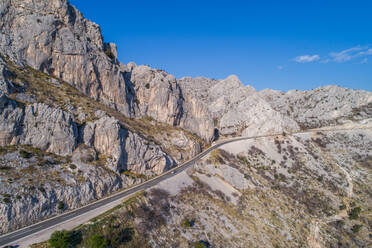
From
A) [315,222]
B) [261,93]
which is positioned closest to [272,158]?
[315,222]

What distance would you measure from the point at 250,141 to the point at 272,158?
12.3 meters

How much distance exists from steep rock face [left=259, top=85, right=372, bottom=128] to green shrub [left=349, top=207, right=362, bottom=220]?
206 ft

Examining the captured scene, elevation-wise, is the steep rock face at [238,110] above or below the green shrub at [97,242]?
above

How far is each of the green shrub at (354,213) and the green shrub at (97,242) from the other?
6371 cm

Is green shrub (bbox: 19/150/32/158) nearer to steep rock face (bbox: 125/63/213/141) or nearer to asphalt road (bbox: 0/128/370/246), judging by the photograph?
asphalt road (bbox: 0/128/370/246)

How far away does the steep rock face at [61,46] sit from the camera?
51219 millimetres

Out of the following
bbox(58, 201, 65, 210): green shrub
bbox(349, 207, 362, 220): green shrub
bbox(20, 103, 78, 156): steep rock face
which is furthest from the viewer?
bbox(349, 207, 362, 220): green shrub

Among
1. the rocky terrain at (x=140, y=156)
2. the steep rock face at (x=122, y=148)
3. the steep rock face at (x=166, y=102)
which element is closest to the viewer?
the rocky terrain at (x=140, y=156)

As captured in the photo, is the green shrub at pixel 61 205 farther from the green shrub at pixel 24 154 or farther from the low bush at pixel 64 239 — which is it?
the green shrub at pixel 24 154

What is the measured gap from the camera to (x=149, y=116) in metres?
74.4

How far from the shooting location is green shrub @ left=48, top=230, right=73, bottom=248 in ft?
76.6

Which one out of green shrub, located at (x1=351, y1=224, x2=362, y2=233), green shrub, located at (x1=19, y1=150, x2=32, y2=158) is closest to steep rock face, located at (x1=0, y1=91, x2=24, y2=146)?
green shrub, located at (x1=19, y1=150, x2=32, y2=158)

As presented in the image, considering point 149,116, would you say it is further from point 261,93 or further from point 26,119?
point 261,93

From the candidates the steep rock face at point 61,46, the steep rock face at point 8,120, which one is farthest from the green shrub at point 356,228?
the steep rock face at point 8,120
